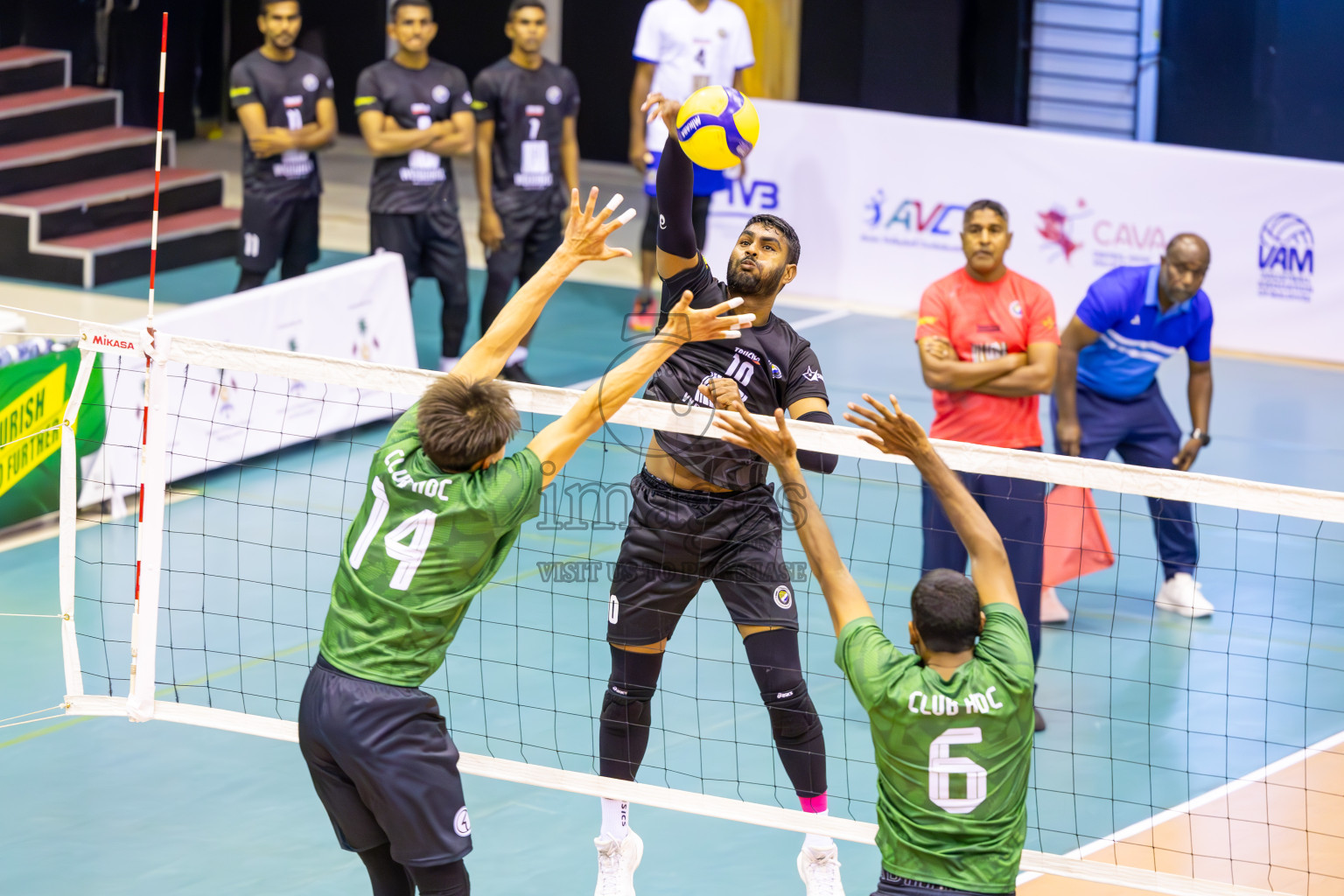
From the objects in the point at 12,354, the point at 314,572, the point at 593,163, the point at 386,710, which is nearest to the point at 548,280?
the point at 386,710

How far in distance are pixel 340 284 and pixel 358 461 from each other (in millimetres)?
1319

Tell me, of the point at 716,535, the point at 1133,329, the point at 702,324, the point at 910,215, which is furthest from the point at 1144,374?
the point at 910,215

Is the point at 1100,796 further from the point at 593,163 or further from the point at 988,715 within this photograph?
the point at 593,163

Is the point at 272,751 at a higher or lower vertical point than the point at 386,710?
lower

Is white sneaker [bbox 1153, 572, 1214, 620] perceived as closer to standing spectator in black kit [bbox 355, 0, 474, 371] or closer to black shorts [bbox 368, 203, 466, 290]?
standing spectator in black kit [bbox 355, 0, 474, 371]

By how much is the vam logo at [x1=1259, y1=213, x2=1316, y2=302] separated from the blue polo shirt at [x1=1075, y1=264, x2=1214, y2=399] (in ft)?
18.7

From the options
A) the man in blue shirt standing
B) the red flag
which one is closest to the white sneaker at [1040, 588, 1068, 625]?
the man in blue shirt standing

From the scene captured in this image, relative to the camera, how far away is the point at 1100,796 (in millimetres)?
6930

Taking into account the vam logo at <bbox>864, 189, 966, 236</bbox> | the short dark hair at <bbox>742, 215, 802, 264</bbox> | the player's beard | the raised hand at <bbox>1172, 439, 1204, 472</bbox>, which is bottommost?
the raised hand at <bbox>1172, 439, 1204, 472</bbox>

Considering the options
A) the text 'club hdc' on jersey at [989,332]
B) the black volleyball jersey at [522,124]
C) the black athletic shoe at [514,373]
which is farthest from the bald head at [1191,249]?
the black volleyball jersey at [522,124]

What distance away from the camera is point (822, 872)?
5.81 m

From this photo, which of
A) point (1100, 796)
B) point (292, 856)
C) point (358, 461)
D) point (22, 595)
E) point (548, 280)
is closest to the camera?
point (548, 280)

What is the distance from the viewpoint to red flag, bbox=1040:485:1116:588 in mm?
8320

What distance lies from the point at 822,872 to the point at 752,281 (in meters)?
2.04
